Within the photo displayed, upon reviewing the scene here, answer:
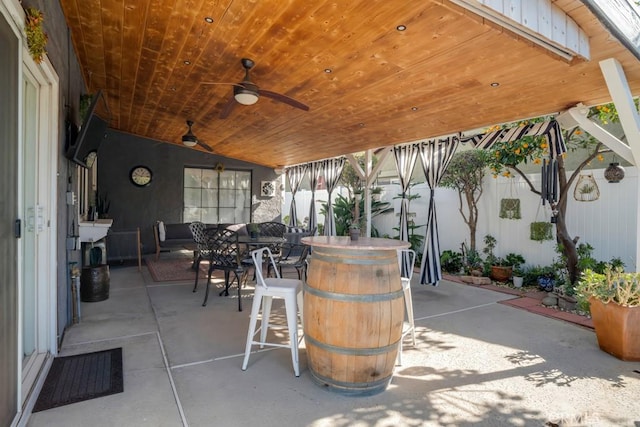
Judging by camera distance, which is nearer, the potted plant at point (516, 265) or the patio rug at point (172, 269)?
the potted plant at point (516, 265)

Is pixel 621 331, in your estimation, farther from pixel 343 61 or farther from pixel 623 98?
pixel 343 61

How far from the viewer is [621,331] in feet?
9.38

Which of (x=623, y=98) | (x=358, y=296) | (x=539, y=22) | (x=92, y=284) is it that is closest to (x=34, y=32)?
(x=358, y=296)

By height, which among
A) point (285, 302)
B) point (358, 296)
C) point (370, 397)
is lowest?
point (370, 397)

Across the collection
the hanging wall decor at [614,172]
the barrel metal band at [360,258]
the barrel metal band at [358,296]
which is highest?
the hanging wall decor at [614,172]

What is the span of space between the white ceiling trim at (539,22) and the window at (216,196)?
753 centimetres

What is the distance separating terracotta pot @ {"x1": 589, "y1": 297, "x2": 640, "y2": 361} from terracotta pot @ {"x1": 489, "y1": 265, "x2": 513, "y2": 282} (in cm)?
269

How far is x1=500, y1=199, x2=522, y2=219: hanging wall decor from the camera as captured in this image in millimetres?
5781

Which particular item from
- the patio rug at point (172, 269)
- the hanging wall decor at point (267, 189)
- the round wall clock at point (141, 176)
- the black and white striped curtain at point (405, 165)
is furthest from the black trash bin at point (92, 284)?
the hanging wall decor at point (267, 189)

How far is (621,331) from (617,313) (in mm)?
139

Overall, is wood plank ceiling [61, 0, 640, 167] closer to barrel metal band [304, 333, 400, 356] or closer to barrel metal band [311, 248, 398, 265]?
barrel metal band [311, 248, 398, 265]

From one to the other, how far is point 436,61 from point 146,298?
4.10 meters

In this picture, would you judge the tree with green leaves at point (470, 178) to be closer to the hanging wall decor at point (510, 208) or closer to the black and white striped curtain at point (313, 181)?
the hanging wall decor at point (510, 208)

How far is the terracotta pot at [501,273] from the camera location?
5656 millimetres
